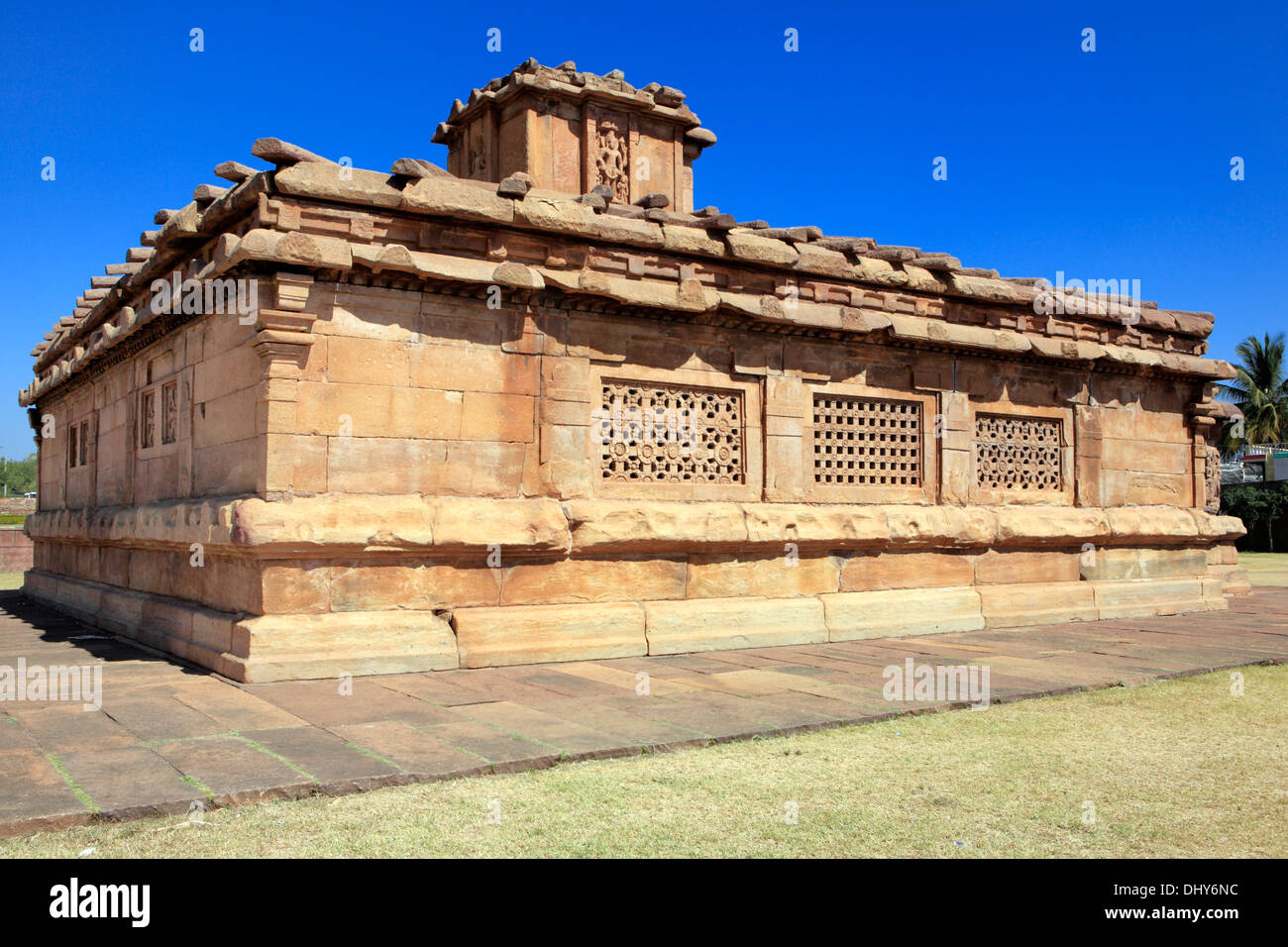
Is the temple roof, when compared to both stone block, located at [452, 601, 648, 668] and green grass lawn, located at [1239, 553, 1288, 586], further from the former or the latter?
green grass lawn, located at [1239, 553, 1288, 586]

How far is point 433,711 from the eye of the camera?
5016 millimetres

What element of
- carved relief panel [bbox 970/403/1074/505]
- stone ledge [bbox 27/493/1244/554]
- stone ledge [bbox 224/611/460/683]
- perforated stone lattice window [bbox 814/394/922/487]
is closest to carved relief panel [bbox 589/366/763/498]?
stone ledge [bbox 27/493/1244/554]

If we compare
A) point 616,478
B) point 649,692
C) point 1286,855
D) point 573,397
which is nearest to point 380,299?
point 573,397

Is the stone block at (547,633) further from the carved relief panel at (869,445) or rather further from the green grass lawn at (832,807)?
the green grass lawn at (832,807)

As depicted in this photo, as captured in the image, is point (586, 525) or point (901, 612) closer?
point (586, 525)

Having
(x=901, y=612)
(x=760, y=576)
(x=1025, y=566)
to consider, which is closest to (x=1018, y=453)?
(x=1025, y=566)

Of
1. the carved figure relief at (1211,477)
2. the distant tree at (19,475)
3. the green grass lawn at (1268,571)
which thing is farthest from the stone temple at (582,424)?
the distant tree at (19,475)

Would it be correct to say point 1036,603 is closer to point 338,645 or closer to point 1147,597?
point 1147,597

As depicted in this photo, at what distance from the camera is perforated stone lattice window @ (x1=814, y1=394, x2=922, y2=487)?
8539 millimetres

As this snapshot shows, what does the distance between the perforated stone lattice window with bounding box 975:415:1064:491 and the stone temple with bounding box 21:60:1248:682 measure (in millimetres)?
30

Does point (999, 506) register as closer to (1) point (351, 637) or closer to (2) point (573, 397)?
(2) point (573, 397)

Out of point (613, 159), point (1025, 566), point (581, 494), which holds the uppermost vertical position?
point (613, 159)

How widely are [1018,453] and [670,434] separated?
3.88 metres

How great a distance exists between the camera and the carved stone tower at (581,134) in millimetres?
9930
